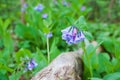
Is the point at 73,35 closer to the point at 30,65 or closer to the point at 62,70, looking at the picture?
the point at 62,70

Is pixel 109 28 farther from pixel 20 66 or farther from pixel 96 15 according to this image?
pixel 20 66

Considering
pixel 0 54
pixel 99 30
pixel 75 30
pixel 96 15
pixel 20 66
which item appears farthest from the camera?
pixel 96 15

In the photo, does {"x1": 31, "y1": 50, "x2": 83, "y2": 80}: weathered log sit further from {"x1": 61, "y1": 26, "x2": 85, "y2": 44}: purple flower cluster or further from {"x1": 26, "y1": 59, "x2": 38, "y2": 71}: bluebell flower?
{"x1": 61, "y1": 26, "x2": 85, "y2": 44}: purple flower cluster

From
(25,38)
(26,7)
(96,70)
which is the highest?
(26,7)

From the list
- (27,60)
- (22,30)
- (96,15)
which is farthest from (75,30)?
(96,15)

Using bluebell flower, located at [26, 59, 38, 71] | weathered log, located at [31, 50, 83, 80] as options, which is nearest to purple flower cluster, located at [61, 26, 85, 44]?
weathered log, located at [31, 50, 83, 80]

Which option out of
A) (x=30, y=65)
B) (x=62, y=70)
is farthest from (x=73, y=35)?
(x=30, y=65)

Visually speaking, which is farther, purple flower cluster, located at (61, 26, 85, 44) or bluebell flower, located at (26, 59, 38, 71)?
bluebell flower, located at (26, 59, 38, 71)

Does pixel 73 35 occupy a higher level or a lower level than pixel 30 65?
higher
